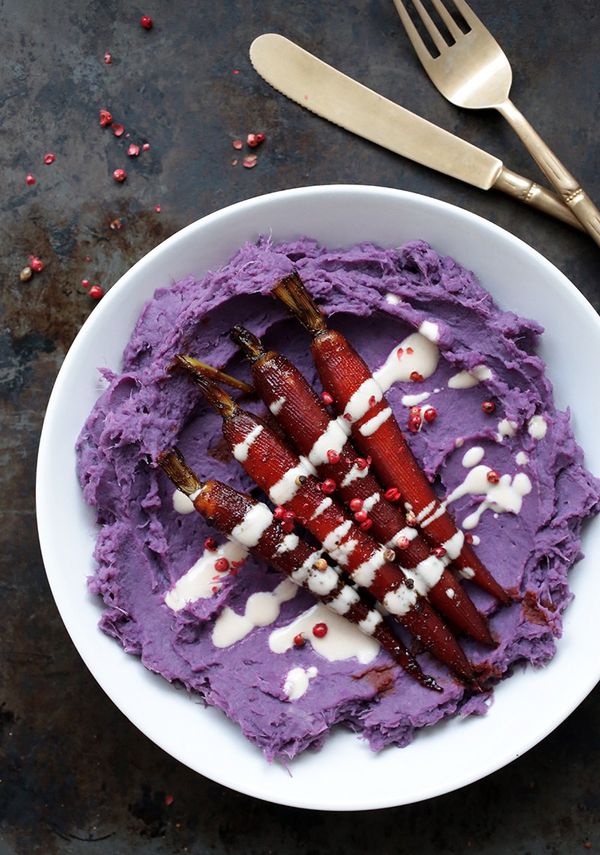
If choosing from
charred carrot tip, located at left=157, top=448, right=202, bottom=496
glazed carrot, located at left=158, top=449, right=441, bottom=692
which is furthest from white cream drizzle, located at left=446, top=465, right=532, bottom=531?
charred carrot tip, located at left=157, top=448, right=202, bottom=496

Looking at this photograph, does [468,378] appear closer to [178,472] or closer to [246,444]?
[246,444]

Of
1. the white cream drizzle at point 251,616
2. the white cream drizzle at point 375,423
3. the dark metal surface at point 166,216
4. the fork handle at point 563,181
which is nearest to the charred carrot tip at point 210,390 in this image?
the white cream drizzle at point 375,423

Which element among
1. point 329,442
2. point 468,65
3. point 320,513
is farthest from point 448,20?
point 320,513

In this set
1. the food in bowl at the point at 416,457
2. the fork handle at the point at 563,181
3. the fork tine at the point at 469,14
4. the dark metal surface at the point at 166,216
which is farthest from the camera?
the dark metal surface at the point at 166,216

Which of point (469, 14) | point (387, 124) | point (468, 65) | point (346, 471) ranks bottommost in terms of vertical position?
point (346, 471)

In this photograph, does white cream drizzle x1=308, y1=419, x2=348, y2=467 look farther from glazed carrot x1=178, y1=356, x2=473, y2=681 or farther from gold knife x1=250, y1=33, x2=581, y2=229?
gold knife x1=250, y1=33, x2=581, y2=229

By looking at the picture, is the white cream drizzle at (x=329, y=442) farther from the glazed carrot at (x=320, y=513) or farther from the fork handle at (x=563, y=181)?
the fork handle at (x=563, y=181)
